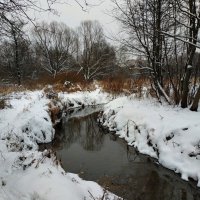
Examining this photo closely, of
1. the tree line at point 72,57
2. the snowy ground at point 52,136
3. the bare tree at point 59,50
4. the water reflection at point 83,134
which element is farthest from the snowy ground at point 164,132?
the bare tree at point 59,50

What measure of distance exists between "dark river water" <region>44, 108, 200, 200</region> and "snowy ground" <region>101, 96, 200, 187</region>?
273 millimetres

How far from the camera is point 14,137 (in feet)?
26.8

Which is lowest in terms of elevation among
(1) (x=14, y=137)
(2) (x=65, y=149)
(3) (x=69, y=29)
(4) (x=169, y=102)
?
(2) (x=65, y=149)

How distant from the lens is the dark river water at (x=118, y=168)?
21.3ft

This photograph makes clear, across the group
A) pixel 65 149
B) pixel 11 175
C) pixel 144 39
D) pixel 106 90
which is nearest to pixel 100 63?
pixel 106 90

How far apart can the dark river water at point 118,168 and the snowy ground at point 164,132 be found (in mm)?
273

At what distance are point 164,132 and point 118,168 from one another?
1.75 meters

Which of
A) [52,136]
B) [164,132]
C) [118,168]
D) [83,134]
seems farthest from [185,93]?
[52,136]

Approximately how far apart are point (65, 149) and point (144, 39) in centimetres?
518

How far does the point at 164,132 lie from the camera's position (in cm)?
870

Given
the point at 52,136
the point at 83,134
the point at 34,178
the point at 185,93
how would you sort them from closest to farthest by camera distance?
1. the point at 34,178
2. the point at 185,93
3. the point at 52,136
4. the point at 83,134

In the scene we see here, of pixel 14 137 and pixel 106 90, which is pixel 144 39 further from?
pixel 106 90

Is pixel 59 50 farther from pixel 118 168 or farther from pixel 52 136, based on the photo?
pixel 118 168

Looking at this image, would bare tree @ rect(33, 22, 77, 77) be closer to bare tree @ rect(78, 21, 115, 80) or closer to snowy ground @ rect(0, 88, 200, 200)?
bare tree @ rect(78, 21, 115, 80)
